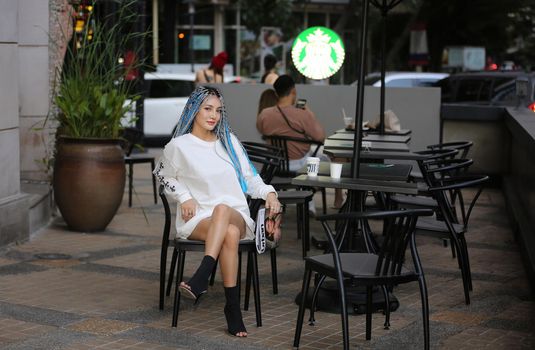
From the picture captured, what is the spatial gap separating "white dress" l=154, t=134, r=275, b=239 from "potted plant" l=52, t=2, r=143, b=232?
10.8ft

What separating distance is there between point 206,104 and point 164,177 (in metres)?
0.53

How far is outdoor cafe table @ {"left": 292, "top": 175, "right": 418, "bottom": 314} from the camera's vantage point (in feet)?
22.5

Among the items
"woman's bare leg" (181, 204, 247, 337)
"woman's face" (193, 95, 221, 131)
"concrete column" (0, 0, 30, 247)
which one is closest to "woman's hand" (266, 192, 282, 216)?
"woman's bare leg" (181, 204, 247, 337)

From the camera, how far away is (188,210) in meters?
6.61

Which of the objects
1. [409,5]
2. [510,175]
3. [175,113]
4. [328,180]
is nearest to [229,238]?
[328,180]

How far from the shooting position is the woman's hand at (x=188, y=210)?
21.7ft

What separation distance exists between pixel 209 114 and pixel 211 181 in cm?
43

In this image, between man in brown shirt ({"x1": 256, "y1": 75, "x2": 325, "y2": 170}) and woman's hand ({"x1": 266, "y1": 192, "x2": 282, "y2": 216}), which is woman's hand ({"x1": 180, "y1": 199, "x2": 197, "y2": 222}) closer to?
woman's hand ({"x1": 266, "y1": 192, "x2": 282, "y2": 216})

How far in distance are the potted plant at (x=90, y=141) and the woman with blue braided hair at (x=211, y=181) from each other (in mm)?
3252

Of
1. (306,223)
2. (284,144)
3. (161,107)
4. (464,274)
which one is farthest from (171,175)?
(161,107)

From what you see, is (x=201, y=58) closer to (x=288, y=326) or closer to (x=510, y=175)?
(x=510, y=175)

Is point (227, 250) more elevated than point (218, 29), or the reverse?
point (218, 29)

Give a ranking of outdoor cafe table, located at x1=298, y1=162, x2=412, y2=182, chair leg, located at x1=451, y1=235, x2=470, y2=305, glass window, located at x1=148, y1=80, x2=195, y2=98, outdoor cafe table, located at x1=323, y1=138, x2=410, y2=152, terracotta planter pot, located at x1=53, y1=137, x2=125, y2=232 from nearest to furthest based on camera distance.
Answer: chair leg, located at x1=451, y1=235, x2=470, y2=305 < outdoor cafe table, located at x1=298, y1=162, x2=412, y2=182 < outdoor cafe table, located at x1=323, y1=138, x2=410, y2=152 < terracotta planter pot, located at x1=53, y1=137, x2=125, y2=232 < glass window, located at x1=148, y1=80, x2=195, y2=98

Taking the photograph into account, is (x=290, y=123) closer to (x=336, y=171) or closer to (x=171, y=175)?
(x=336, y=171)
